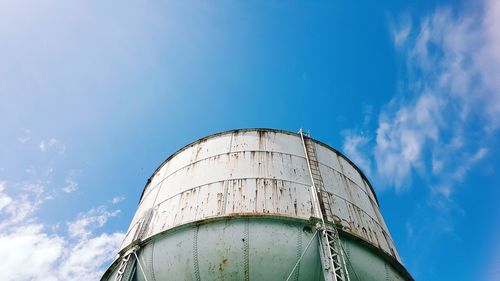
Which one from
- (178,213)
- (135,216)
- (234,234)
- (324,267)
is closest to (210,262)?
(234,234)

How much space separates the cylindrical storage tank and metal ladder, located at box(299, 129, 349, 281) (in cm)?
4

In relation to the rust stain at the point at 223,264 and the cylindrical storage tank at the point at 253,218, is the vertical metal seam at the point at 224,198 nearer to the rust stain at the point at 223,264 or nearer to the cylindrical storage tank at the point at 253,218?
the cylindrical storage tank at the point at 253,218

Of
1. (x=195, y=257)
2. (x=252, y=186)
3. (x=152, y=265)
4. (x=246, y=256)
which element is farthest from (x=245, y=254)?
(x=152, y=265)

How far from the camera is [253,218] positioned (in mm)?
8336

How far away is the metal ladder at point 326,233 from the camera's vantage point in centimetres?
723

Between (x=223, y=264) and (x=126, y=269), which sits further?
(x=126, y=269)

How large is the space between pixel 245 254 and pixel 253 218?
769mm

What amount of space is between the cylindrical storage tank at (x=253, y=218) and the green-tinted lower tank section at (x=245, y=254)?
0.06ft

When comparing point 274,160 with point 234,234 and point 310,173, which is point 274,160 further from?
point 234,234

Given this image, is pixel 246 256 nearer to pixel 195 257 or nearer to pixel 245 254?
pixel 245 254

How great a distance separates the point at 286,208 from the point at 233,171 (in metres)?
1.75

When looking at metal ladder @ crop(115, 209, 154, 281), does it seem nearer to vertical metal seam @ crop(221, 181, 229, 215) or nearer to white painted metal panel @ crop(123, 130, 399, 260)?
white painted metal panel @ crop(123, 130, 399, 260)

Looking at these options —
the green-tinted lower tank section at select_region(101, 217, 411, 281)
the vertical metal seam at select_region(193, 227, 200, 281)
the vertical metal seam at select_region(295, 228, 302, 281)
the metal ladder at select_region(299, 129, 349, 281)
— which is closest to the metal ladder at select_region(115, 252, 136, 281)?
the green-tinted lower tank section at select_region(101, 217, 411, 281)

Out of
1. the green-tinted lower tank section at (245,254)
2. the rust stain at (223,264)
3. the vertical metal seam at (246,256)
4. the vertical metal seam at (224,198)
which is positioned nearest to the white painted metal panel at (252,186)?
the vertical metal seam at (224,198)
